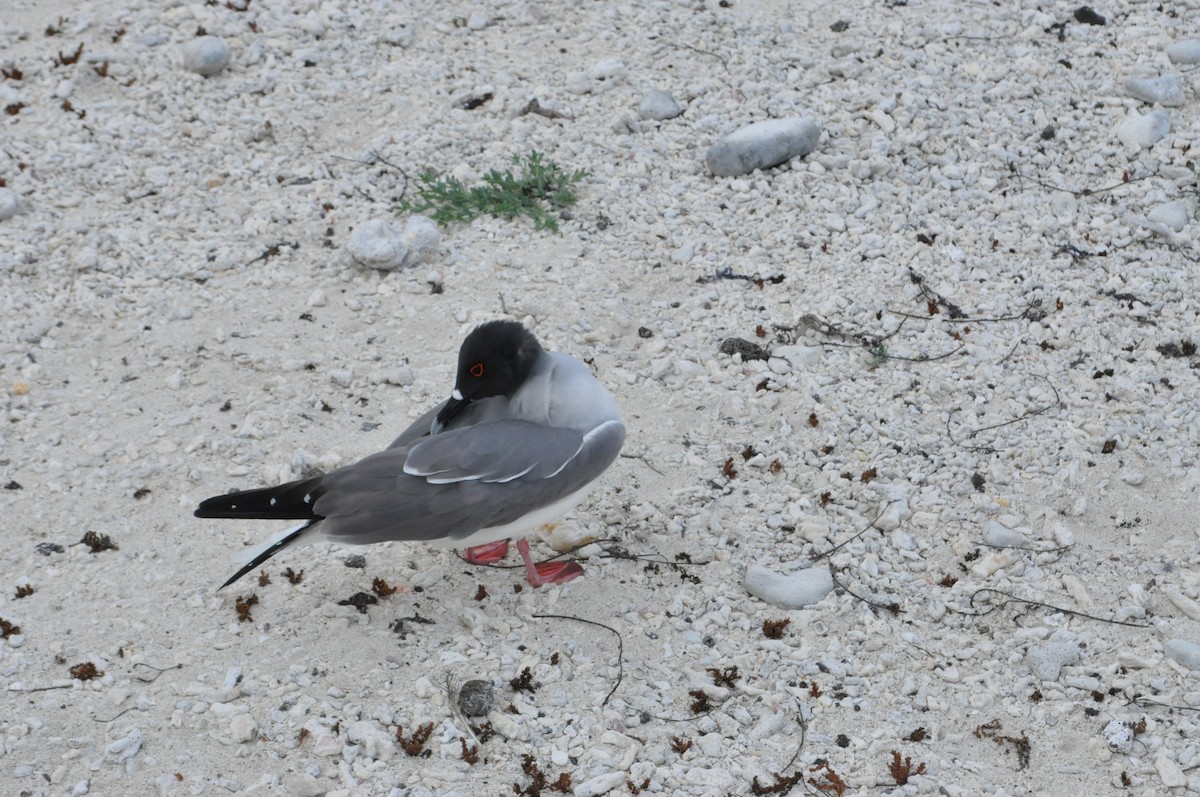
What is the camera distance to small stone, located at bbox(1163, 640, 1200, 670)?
496 centimetres

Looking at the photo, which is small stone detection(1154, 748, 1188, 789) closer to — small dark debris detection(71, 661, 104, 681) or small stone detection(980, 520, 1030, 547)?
small stone detection(980, 520, 1030, 547)

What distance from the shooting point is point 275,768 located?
4.62 metres

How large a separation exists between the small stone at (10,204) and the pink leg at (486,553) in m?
4.22

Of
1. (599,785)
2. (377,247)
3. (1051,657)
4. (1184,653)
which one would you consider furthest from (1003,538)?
(377,247)

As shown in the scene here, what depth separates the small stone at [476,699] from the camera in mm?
4840

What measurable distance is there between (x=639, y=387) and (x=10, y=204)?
432 centimetres

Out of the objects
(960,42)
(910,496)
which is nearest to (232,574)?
(910,496)

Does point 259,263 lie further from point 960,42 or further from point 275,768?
point 960,42

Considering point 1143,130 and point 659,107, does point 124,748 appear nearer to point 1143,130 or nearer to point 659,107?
point 659,107

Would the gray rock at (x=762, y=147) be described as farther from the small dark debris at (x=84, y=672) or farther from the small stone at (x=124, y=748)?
the small stone at (x=124, y=748)

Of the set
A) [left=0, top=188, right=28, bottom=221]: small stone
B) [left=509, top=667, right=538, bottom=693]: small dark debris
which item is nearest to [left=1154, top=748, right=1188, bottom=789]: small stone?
[left=509, top=667, right=538, bottom=693]: small dark debris

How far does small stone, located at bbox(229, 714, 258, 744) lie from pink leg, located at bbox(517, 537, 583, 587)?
1.36m

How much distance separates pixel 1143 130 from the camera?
7.89 metres

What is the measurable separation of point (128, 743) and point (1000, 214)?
18.5 feet
